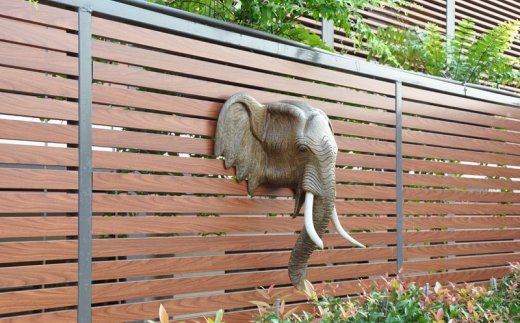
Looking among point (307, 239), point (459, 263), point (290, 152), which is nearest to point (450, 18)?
point (459, 263)

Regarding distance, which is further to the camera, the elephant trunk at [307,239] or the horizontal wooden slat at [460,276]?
the horizontal wooden slat at [460,276]

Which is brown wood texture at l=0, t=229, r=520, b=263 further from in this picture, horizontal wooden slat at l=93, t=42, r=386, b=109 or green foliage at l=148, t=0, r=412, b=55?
green foliage at l=148, t=0, r=412, b=55

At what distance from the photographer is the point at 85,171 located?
411cm

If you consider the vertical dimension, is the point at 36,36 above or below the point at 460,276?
above

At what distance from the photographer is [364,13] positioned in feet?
29.5

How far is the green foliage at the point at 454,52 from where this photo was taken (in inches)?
318

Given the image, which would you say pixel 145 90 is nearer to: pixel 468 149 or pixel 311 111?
pixel 311 111

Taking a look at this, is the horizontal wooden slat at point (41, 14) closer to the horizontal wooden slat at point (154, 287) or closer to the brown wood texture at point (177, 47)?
the brown wood texture at point (177, 47)

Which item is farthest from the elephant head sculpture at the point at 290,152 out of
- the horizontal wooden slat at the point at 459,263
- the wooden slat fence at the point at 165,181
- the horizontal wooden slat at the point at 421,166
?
the horizontal wooden slat at the point at 459,263

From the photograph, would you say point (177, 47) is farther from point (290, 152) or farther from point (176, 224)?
point (176, 224)

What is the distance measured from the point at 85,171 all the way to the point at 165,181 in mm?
609

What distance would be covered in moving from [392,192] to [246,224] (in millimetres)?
1817

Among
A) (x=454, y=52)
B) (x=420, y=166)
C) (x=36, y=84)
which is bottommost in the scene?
(x=420, y=166)

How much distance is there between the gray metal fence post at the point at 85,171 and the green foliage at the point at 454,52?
4508 mm
